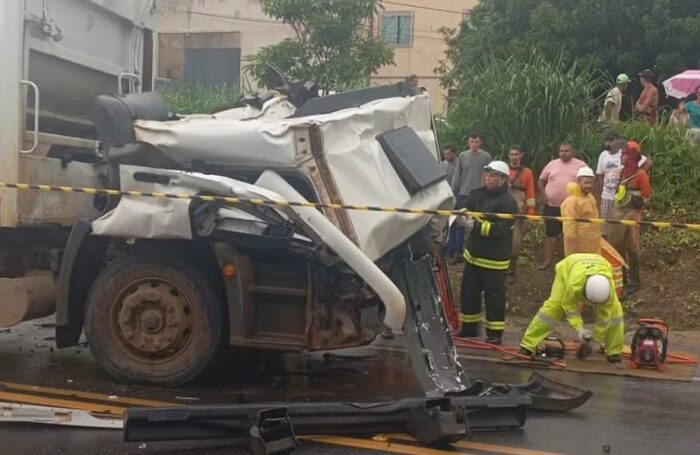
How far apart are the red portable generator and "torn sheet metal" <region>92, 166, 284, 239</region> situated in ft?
11.3

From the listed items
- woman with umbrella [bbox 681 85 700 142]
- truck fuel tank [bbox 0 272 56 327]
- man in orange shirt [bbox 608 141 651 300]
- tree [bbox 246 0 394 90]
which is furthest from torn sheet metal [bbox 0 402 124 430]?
tree [bbox 246 0 394 90]

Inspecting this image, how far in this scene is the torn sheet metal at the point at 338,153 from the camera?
643 centimetres

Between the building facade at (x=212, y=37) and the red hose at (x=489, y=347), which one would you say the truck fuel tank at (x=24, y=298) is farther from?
the building facade at (x=212, y=37)

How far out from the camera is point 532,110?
1385 cm

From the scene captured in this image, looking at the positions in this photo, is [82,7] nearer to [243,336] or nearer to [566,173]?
[243,336]

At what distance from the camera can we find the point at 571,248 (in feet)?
33.2

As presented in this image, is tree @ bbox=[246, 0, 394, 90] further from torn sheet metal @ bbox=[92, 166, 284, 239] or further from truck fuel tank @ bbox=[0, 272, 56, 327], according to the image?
torn sheet metal @ bbox=[92, 166, 284, 239]

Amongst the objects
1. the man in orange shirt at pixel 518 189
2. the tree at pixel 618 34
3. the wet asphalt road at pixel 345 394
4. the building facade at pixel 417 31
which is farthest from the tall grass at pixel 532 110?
the building facade at pixel 417 31

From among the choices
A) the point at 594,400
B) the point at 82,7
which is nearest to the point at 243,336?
the point at 594,400

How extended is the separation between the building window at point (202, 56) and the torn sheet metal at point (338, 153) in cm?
2807

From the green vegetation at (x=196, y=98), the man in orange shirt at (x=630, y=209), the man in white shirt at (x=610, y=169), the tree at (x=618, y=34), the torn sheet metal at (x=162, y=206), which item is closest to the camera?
the torn sheet metal at (x=162, y=206)

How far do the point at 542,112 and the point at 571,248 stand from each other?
4.10 metres

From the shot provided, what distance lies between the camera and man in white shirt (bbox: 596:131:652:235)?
39.4 feet

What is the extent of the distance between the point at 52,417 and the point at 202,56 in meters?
30.4
